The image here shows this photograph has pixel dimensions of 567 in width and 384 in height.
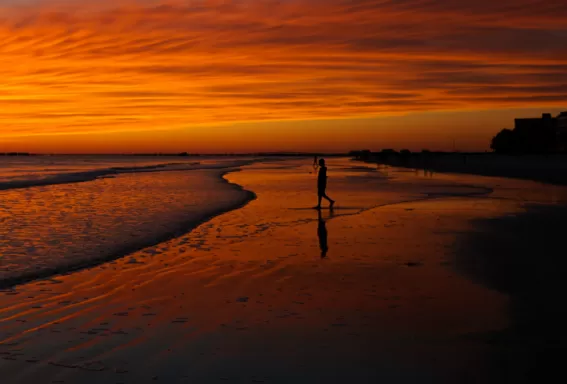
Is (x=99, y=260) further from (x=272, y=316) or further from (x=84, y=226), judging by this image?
(x=84, y=226)

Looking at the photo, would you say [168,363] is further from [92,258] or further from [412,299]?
[92,258]

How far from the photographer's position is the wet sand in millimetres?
6363

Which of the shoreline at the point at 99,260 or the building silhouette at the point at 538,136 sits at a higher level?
the building silhouette at the point at 538,136

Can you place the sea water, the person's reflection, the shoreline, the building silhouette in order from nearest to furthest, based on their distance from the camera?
the shoreline
the sea water
the person's reflection
the building silhouette

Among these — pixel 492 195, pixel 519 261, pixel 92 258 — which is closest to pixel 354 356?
pixel 519 261

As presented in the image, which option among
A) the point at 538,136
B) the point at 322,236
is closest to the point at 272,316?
the point at 322,236

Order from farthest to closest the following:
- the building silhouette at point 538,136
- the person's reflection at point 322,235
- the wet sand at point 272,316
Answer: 1. the building silhouette at point 538,136
2. the person's reflection at point 322,235
3. the wet sand at point 272,316

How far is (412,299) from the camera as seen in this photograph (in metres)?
9.30

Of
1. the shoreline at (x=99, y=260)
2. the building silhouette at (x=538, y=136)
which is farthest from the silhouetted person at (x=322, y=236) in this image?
the building silhouette at (x=538, y=136)

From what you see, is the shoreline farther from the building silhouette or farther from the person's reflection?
the building silhouette

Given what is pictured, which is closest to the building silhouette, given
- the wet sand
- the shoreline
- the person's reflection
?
the person's reflection

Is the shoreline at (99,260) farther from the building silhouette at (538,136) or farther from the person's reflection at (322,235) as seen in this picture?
the building silhouette at (538,136)

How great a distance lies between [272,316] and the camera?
27.5 ft

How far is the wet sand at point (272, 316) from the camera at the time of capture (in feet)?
20.9
